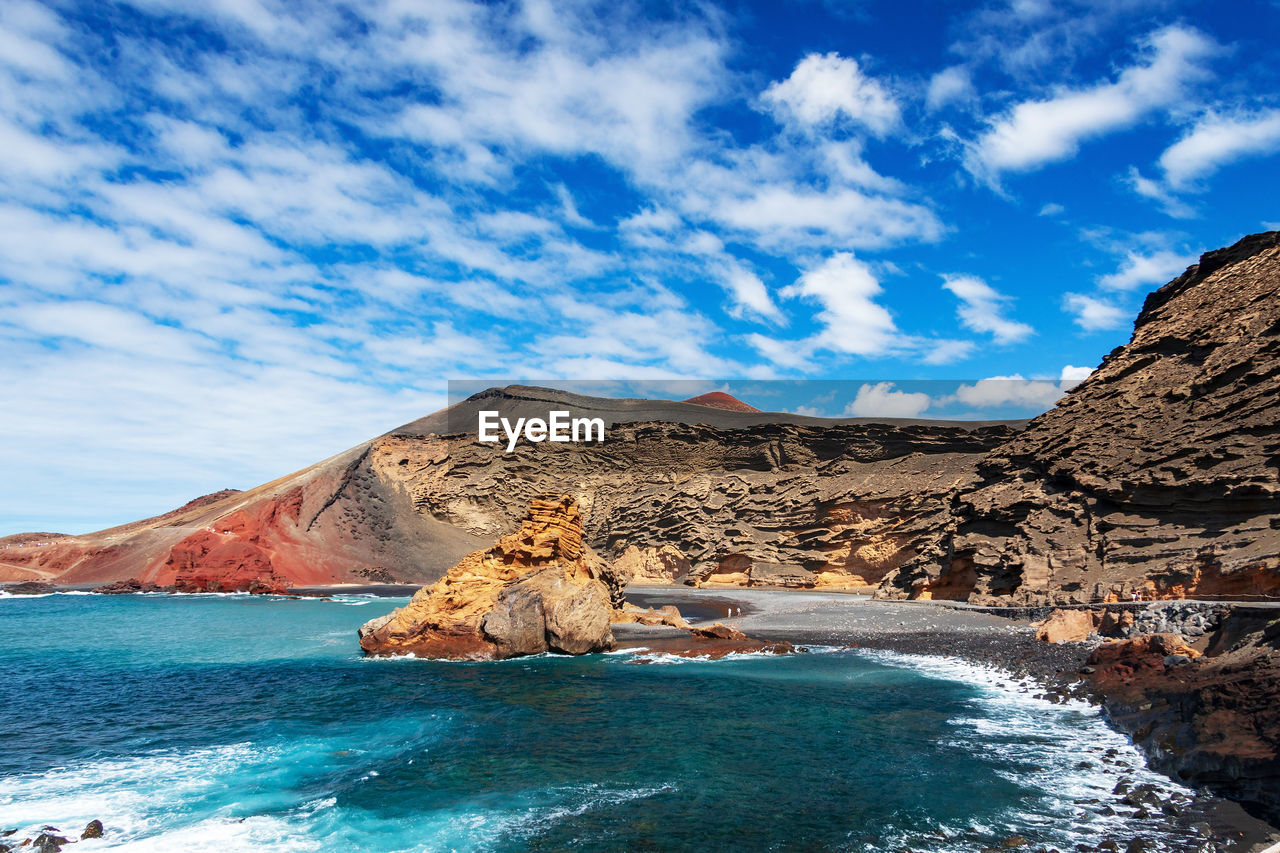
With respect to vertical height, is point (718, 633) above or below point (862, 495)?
below

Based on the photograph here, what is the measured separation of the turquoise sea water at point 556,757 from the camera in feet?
27.7

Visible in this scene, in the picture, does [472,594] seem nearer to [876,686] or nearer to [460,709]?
[460,709]

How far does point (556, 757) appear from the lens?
1131 centimetres

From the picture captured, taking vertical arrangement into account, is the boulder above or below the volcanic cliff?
below

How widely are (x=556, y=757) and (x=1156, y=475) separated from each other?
73.5ft

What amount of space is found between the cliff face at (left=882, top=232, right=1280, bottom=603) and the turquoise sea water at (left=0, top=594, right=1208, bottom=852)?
28.7 feet

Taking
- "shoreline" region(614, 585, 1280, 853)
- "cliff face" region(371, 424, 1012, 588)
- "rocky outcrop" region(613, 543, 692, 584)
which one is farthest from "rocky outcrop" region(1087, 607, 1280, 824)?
"rocky outcrop" region(613, 543, 692, 584)

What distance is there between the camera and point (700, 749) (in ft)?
37.8

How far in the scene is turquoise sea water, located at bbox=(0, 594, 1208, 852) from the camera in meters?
8.45


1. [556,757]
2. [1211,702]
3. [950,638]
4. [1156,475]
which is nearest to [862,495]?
[1156,475]

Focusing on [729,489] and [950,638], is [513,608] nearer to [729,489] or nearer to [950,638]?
[950,638]

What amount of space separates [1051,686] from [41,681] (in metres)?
25.6

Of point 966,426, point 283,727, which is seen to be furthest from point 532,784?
point 966,426

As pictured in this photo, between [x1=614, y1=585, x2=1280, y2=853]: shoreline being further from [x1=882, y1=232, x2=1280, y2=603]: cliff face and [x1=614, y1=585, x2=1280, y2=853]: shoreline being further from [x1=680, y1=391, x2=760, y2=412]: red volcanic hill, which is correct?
[x1=680, y1=391, x2=760, y2=412]: red volcanic hill
